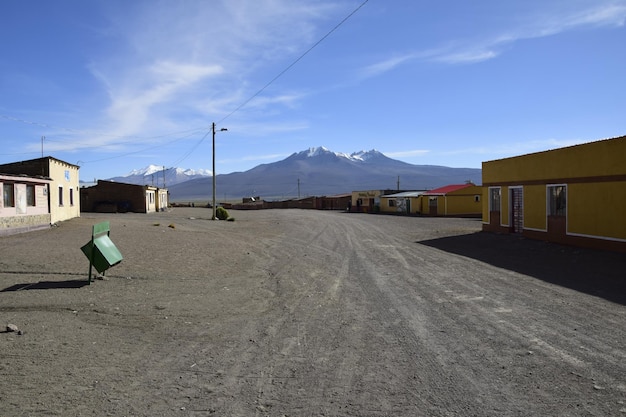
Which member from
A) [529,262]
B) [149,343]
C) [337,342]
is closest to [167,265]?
[149,343]

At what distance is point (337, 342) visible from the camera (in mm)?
6500

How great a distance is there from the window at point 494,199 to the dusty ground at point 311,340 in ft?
44.0

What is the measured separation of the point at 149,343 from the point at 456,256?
41.3 ft

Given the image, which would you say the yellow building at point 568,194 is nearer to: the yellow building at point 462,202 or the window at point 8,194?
the window at point 8,194

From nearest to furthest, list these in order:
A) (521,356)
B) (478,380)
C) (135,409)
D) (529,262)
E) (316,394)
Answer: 1. (135,409)
2. (316,394)
3. (478,380)
4. (521,356)
5. (529,262)

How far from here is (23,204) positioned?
21438 mm

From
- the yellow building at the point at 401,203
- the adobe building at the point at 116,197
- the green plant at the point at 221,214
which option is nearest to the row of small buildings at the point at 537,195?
the green plant at the point at 221,214

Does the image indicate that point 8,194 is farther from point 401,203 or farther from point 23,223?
point 401,203

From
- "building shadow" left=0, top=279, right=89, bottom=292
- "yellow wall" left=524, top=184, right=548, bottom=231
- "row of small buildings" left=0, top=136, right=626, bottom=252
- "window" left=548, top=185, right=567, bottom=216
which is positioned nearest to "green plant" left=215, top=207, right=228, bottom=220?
"row of small buildings" left=0, top=136, right=626, bottom=252

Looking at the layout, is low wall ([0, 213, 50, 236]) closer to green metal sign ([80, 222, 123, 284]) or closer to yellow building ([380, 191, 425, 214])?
green metal sign ([80, 222, 123, 284])

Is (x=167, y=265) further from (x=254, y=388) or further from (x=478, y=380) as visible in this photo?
(x=478, y=380)

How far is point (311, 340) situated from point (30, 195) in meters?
20.8

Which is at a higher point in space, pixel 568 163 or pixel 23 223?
pixel 568 163

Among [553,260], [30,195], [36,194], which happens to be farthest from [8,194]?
[553,260]
